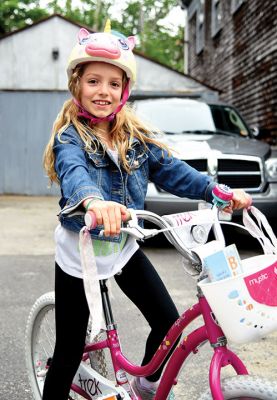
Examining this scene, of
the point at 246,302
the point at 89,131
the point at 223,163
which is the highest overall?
the point at 89,131

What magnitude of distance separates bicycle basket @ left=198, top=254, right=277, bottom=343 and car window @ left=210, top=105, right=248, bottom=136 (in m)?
6.61

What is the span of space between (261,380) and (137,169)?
3.27ft

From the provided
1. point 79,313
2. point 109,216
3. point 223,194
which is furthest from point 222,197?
point 79,313

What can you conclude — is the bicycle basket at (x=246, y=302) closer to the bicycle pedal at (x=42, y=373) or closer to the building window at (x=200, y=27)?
the bicycle pedal at (x=42, y=373)

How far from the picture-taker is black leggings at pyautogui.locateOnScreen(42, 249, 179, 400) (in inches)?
88.1

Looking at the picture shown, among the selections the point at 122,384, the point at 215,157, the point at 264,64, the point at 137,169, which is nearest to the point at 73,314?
the point at 122,384

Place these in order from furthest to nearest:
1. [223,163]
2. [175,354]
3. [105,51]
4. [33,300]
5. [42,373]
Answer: [223,163], [33,300], [42,373], [105,51], [175,354]

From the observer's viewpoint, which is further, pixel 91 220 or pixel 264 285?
pixel 91 220

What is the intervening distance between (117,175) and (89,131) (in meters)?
0.21

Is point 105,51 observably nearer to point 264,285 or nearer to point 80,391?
point 264,285

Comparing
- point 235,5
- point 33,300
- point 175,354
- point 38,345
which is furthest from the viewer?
point 235,5

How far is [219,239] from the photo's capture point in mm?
1792

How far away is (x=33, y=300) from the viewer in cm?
489

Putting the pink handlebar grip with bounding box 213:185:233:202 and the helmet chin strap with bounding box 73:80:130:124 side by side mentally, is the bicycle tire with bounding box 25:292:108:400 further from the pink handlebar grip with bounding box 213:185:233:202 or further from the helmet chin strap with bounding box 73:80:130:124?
the pink handlebar grip with bounding box 213:185:233:202
